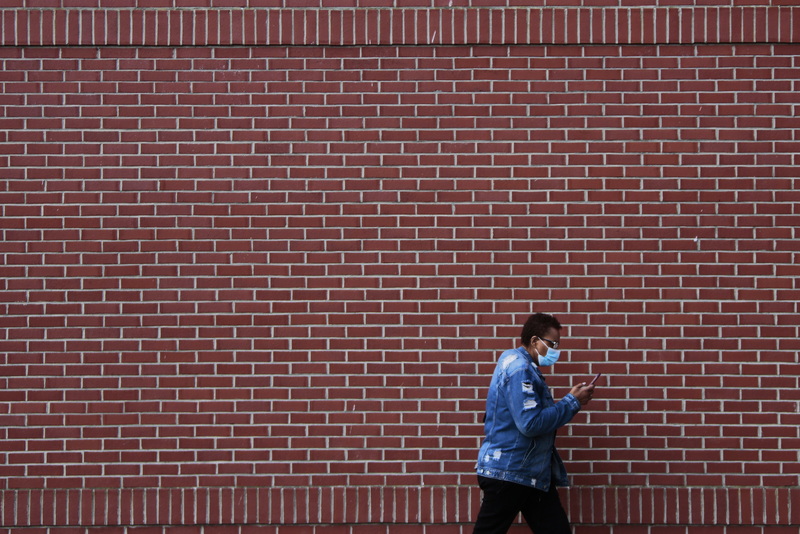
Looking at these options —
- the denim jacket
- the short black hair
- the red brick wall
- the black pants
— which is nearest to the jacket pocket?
the denim jacket

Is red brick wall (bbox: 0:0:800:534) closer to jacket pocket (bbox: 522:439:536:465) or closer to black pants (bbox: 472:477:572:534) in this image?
black pants (bbox: 472:477:572:534)

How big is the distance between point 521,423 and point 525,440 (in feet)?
0.47

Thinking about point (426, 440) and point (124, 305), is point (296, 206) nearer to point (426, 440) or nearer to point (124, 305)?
point (124, 305)

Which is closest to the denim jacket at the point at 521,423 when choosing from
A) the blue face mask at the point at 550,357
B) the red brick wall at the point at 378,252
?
the blue face mask at the point at 550,357

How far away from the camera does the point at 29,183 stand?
4.45 metres

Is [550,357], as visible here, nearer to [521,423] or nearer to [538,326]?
[538,326]

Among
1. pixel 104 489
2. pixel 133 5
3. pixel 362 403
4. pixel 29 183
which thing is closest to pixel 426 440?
pixel 362 403

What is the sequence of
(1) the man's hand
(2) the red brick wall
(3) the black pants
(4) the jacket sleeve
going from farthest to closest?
(2) the red brick wall → (1) the man's hand → (3) the black pants → (4) the jacket sleeve

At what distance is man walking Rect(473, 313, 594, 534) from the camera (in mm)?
3693

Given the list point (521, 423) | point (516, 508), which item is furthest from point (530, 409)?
point (516, 508)

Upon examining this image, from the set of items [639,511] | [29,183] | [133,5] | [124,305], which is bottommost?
[639,511]

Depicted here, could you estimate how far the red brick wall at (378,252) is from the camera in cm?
436

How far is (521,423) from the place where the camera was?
12.0 ft

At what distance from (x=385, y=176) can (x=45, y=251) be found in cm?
208
